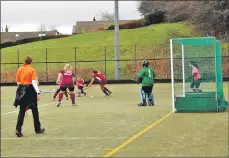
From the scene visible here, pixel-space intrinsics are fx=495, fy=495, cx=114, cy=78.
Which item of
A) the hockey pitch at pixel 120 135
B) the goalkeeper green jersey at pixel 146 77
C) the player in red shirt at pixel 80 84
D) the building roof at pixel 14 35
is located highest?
the building roof at pixel 14 35

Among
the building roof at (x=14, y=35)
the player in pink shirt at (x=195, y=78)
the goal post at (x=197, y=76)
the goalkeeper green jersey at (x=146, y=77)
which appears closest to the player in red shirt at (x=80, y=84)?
the goalkeeper green jersey at (x=146, y=77)

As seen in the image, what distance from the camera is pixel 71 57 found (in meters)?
56.1

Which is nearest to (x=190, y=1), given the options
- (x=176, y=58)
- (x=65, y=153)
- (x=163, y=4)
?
(x=163, y=4)

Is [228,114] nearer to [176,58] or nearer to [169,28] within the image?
[176,58]

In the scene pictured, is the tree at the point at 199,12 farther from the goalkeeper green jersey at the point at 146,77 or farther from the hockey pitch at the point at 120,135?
the hockey pitch at the point at 120,135

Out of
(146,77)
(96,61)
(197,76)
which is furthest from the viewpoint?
(96,61)

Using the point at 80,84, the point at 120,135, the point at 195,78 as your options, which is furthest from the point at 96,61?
the point at 120,135

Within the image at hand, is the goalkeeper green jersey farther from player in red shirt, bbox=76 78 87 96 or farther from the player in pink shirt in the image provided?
player in red shirt, bbox=76 78 87 96

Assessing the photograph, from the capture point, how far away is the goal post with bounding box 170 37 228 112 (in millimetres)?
17047

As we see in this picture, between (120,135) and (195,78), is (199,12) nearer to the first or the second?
(195,78)

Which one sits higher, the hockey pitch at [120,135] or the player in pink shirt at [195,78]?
the player in pink shirt at [195,78]

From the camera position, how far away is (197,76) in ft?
59.7

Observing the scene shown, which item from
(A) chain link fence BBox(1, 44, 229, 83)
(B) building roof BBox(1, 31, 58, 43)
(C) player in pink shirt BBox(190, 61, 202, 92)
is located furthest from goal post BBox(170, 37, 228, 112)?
(B) building roof BBox(1, 31, 58, 43)

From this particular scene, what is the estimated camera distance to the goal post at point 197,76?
17.0m
